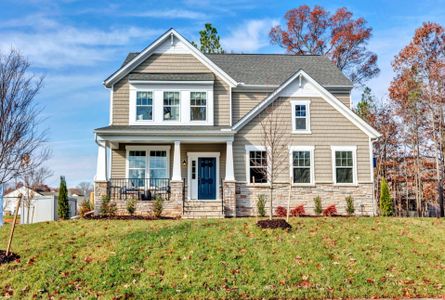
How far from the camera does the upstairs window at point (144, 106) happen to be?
61.8 ft

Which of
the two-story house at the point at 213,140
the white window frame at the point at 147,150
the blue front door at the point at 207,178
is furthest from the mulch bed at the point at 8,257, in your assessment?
the blue front door at the point at 207,178

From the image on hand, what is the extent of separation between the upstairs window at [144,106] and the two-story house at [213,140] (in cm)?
5

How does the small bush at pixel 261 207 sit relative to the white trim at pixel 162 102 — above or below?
below

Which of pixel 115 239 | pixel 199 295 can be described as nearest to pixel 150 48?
pixel 115 239

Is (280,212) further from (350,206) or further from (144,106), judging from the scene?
(144,106)

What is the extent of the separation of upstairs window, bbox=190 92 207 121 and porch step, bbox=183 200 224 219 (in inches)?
170

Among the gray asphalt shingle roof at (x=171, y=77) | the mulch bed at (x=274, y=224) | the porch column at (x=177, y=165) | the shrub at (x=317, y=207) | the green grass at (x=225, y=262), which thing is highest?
the gray asphalt shingle roof at (x=171, y=77)

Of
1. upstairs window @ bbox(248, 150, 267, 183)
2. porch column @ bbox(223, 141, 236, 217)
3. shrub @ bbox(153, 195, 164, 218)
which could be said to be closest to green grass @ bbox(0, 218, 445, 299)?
shrub @ bbox(153, 195, 164, 218)

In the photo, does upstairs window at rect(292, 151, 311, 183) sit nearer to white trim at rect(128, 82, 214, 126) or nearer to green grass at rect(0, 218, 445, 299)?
white trim at rect(128, 82, 214, 126)

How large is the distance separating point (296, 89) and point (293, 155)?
2.99 m

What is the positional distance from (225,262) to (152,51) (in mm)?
12762

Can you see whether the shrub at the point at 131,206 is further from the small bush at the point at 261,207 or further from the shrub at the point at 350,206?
the shrub at the point at 350,206

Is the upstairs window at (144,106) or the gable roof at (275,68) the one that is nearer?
the upstairs window at (144,106)

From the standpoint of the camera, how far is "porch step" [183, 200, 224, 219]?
53.7 ft
